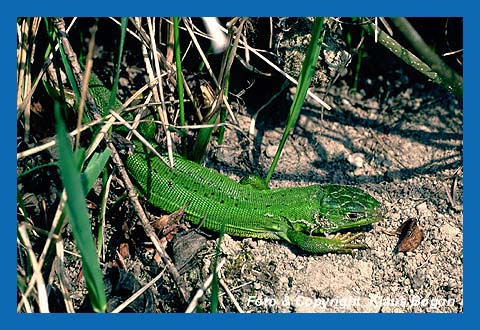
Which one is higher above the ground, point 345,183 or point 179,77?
point 179,77

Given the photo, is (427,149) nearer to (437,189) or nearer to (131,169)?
(437,189)

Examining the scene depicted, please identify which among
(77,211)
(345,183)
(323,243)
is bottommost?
(323,243)

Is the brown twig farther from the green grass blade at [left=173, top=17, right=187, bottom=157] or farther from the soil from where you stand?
the green grass blade at [left=173, top=17, right=187, bottom=157]

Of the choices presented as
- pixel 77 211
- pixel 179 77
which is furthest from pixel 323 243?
pixel 77 211

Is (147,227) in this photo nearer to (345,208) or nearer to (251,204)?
(251,204)

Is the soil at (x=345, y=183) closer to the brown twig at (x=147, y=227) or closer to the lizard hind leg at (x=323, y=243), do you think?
the lizard hind leg at (x=323, y=243)

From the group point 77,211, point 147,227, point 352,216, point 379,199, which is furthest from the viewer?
point 379,199

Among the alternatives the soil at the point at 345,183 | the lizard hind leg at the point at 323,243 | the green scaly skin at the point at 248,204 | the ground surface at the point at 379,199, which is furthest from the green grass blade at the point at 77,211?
the lizard hind leg at the point at 323,243

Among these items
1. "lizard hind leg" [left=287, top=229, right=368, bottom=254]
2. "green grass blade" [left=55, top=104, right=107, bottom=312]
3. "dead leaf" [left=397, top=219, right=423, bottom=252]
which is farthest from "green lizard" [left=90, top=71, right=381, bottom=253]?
"green grass blade" [left=55, top=104, right=107, bottom=312]
